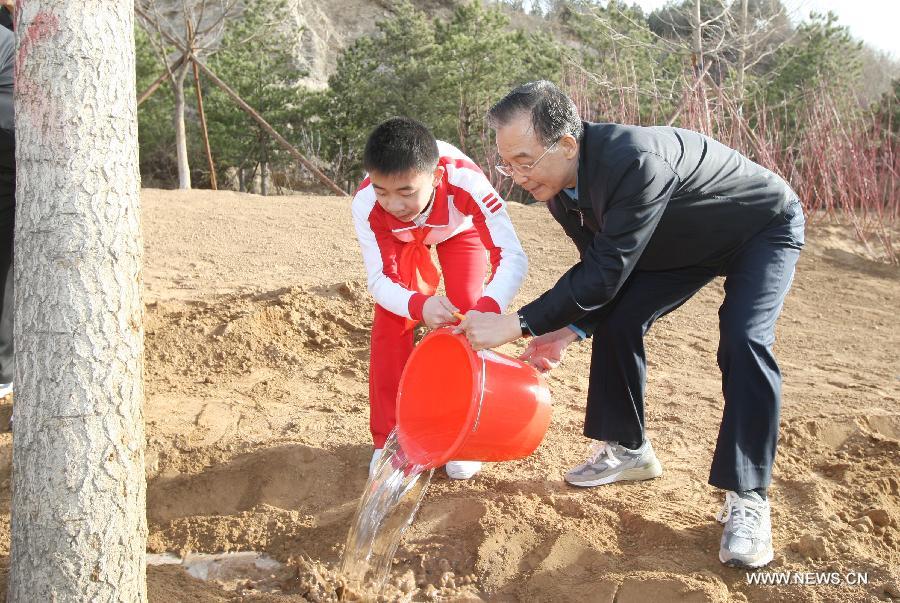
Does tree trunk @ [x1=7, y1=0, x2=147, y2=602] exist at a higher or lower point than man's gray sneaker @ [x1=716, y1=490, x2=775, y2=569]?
higher

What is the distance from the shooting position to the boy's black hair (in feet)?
9.11

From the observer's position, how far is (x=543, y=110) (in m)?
2.44

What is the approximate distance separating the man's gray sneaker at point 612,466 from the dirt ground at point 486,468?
54 mm

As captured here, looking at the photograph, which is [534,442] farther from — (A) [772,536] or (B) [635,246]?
(A) [772,536]

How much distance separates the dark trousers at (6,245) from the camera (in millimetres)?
3508

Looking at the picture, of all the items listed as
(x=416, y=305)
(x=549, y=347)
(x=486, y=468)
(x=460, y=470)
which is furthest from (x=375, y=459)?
(x=549, y=347)

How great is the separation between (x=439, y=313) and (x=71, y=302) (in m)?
1.15

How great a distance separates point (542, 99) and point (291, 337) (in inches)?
102

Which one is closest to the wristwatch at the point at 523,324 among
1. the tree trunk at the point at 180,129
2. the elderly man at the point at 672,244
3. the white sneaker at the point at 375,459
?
the elderly man at the point at 672,244

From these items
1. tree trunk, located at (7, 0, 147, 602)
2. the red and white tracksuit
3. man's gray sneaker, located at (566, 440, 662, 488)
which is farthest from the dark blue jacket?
tree trunk, located at (7, 0, 147, 602)

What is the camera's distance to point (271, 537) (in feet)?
9.73

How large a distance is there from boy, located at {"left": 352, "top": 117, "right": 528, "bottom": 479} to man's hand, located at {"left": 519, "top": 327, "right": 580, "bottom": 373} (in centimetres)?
20

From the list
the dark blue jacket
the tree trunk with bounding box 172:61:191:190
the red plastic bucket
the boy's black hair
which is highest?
the tree trunk with bounding box 172:61:191:190

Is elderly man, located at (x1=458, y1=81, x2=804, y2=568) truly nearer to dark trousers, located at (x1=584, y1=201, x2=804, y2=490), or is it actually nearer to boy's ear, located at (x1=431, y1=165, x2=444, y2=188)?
dark trousers, located at (x1=584, y1=201, x2=804, y2=490)
